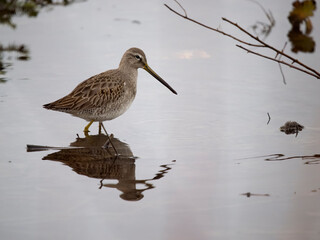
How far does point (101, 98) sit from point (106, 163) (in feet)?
3.50

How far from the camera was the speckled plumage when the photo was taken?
223 inches

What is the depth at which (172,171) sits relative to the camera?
4.66 m

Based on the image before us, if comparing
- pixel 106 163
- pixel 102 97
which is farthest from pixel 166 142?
pixel 102 97

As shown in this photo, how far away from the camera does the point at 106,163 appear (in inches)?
192

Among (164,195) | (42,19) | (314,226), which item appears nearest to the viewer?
(314,226)

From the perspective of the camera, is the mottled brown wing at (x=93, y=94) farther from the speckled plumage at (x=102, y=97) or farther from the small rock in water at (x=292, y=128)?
the small rock in water at (x=292, y=128)

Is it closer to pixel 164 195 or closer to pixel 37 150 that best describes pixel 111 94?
pixel 37 150

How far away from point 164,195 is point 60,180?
827 mm

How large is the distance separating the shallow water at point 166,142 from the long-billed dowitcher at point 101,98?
0.21m

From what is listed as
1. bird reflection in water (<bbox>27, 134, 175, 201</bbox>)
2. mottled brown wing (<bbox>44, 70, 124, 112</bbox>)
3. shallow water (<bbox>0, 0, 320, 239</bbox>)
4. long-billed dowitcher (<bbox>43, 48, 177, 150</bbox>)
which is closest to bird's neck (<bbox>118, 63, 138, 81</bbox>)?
long-billed dowitcher (<bbox>43, 48, 177, 150</bbox>)

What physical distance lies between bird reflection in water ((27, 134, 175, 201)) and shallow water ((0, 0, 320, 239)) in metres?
0.02

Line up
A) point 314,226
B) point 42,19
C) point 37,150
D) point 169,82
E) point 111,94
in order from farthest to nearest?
point 42,19
point 169,82
point 111,94
point 37,150
point 314,226

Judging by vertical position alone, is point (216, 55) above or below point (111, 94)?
above

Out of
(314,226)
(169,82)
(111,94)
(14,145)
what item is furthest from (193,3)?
(314,226)
